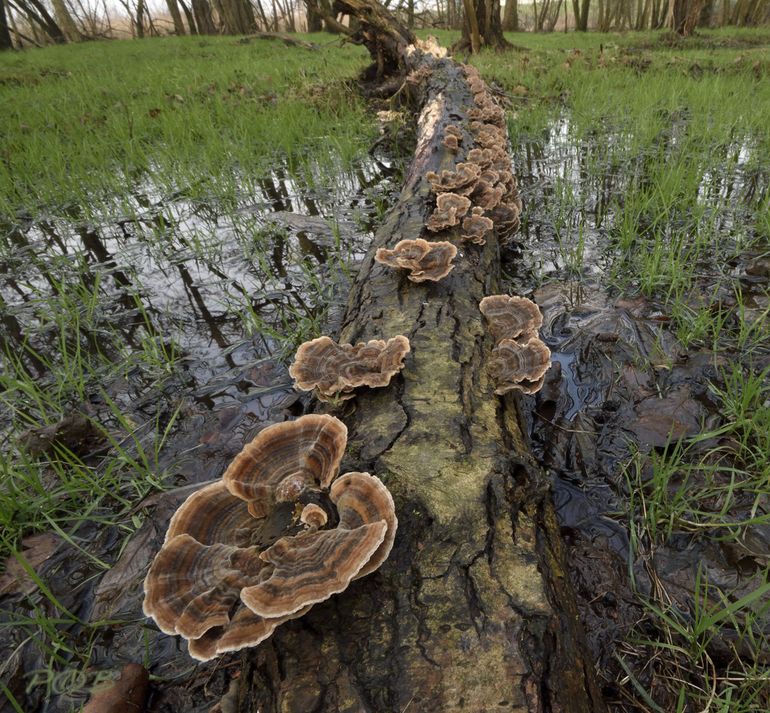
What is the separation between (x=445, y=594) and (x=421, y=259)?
2.12 metres

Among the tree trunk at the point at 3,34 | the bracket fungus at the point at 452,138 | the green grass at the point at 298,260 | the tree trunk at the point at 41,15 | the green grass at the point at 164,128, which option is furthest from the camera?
the tree trunk at the point at 41,15

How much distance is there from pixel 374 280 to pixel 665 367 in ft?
6.97

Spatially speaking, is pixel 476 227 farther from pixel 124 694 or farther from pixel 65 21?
pixel 65 21

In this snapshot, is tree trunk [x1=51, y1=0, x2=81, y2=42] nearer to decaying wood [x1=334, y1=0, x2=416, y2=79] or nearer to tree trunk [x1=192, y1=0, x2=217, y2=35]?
tree trunk [x1=192, y1=0, x2=217, y2=35]

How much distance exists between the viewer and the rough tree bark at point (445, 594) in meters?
1.34

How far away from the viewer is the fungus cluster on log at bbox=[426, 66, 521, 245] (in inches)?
147

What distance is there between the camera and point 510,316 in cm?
295

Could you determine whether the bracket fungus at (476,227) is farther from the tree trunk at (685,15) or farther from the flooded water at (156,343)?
the tree trunk at (685,15)

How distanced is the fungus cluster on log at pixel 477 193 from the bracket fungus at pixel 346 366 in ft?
5.38

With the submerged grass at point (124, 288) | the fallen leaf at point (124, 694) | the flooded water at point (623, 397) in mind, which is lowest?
the flooded water at point (623, 397)

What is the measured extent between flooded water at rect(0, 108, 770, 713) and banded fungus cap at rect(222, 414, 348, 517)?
0.78 metres

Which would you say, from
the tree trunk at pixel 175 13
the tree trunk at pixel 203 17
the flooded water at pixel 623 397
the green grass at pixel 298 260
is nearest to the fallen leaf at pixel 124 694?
the green grass at pixel 298 260

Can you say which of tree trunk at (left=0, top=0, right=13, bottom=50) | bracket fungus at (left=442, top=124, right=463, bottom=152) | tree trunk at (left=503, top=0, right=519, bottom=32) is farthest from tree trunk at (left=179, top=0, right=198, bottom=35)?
bracket fungus at (left=442, top=124, right=463, bottom=152)

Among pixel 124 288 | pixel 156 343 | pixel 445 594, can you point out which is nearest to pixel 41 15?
pixel 124 288
